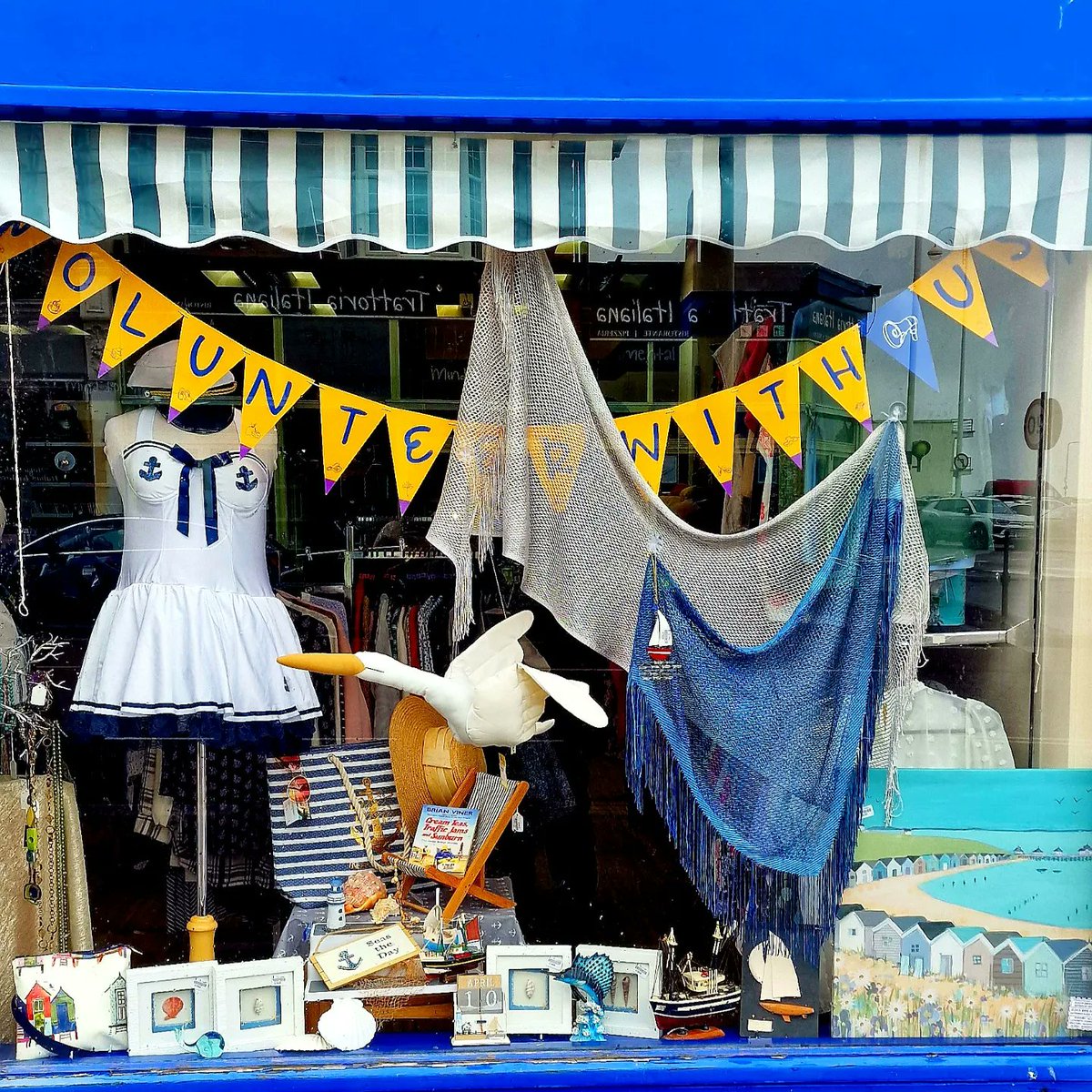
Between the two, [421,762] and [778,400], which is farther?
[421,762]

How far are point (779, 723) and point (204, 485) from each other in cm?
180

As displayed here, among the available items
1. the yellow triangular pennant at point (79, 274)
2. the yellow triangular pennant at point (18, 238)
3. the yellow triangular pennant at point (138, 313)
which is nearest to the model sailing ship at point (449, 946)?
the yellow triangular pennant at point (138, 313)

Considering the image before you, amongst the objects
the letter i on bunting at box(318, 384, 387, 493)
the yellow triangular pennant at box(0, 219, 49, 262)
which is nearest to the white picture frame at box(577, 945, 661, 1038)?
the letter i on bunting at box(318, 384, 387, 493)

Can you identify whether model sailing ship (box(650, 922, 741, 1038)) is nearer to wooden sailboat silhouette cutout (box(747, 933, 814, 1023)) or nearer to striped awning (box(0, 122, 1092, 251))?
wooden sailboat silhouette cutout (box(747, 933, 814, 1023))

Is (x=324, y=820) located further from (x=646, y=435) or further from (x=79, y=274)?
(x=79, y=274)

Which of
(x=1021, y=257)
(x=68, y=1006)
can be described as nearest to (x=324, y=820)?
(x=68, y=1006)

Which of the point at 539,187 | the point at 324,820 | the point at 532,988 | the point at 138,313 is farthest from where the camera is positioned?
the point at 324,820

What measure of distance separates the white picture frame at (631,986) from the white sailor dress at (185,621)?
1.19m

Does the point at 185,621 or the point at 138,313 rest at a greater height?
the point at 138,313

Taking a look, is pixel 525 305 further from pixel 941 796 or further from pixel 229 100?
pixel 941 796

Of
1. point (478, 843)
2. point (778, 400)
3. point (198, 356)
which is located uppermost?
point (198, 356)

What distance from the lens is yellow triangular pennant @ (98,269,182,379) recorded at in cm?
292

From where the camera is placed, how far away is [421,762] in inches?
128

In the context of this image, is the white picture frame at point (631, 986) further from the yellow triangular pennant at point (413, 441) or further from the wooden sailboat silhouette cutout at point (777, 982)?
the yellow triangular pennant at point (413, 441)
